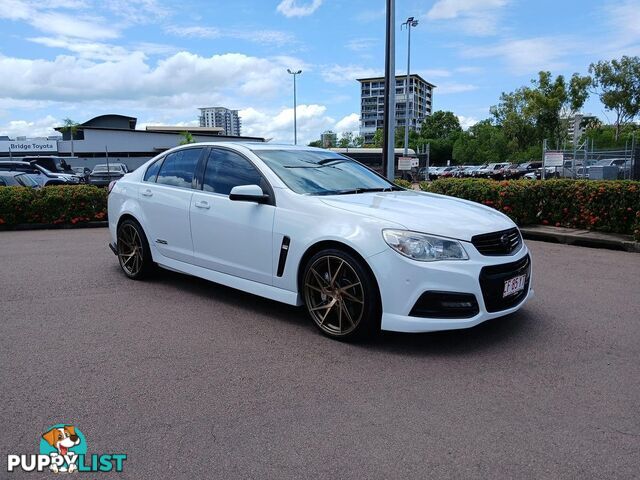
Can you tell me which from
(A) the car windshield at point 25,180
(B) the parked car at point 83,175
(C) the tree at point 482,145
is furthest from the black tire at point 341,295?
(C) the tree at point 482,145

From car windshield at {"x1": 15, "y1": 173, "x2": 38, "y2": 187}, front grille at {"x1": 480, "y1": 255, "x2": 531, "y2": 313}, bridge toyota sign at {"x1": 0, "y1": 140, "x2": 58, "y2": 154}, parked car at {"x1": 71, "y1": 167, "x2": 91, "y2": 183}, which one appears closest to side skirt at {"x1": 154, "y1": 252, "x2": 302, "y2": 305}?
front grille at {"x1": 480, "y1": 255, "x2": 531, "y2": 313}

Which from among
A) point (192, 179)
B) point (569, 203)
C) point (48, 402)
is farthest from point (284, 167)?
point (569, 203)

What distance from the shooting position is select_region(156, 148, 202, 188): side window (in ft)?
18.2

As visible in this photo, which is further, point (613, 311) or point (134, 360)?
point (613, 311)

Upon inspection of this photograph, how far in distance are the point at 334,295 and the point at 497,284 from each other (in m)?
1.23

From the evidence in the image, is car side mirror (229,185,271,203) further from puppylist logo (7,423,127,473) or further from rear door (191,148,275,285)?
puppylist logo (7,423,127,473)

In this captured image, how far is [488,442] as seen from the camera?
109 inches

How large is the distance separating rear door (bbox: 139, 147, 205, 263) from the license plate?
3020 millimetres

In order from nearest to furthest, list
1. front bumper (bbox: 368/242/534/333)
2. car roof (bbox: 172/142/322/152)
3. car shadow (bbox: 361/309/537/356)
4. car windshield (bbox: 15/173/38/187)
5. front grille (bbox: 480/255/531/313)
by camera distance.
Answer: front bumper (bbox: 368/242/534/333) → front grille (bbox: 480/255/531/313) → car shadow (bbox: 361/309/537/356) → car roof (bbox: 172/142/322/152) → car windshield (bbox: 15/173/38/187)

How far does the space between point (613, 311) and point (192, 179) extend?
4300 mm

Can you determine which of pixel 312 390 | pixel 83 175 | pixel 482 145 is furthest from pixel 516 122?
pixel 312 390

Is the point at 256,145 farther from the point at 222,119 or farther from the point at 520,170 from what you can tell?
the point at 222,119

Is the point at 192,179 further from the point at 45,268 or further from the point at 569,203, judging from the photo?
the point at 569,203

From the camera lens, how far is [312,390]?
133 inches
